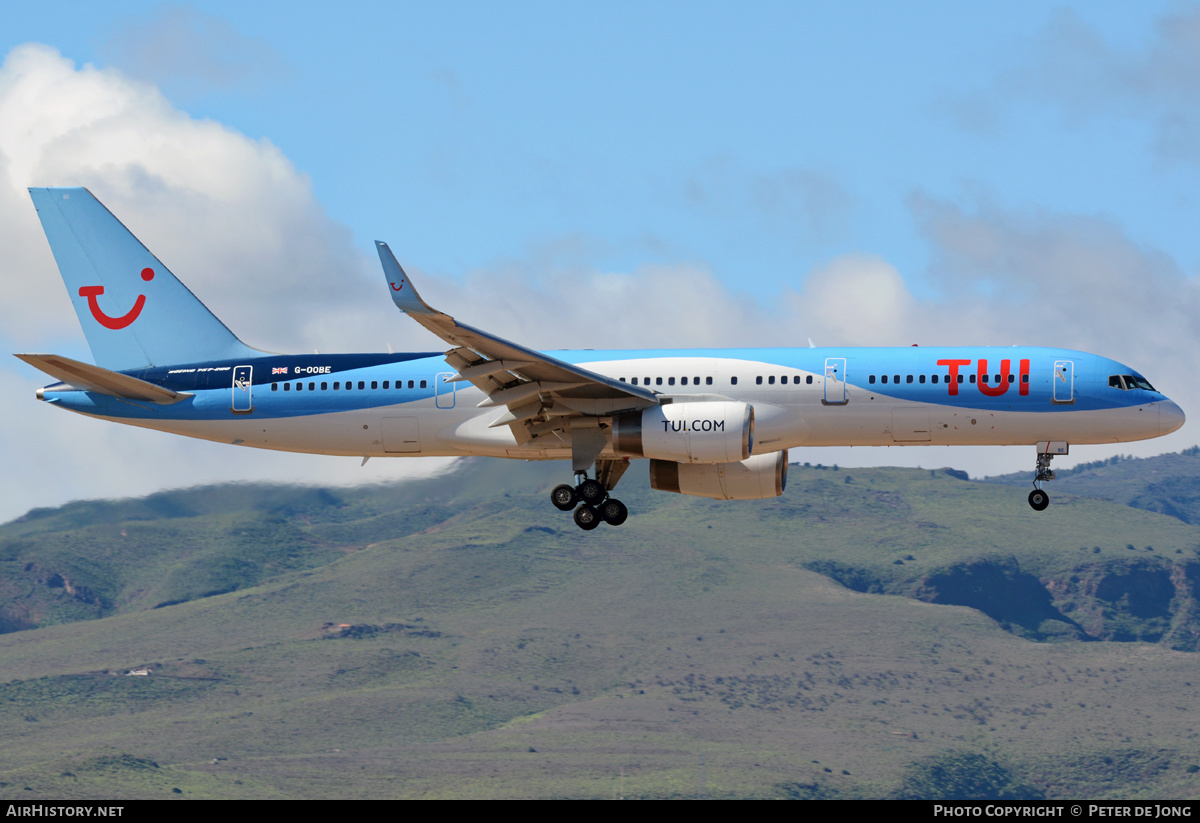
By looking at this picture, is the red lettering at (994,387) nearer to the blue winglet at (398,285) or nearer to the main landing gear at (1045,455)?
the main landing gear at (1045,455)

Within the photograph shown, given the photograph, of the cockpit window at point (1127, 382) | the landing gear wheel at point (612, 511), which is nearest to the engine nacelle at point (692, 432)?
the landing gear wheel at point (612, 511)

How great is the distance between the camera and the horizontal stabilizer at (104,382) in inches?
1871

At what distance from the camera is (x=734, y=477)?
50.2 meters

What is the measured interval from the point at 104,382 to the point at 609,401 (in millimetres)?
16220

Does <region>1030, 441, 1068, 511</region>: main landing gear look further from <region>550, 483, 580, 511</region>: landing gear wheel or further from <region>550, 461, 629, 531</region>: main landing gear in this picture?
<region>550, 483, 580, 511</region>: landing gear wheel

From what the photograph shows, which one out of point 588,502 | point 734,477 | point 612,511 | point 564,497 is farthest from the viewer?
point 734,477

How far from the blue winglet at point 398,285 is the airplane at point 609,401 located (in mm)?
2320

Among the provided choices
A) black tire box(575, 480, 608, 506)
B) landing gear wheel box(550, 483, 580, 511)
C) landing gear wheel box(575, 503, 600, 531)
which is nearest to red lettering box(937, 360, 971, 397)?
black tire box(575, 480, 608, 506)

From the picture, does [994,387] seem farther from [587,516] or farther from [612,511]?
[587,516]

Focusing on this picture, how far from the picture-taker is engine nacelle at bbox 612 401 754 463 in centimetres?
4509

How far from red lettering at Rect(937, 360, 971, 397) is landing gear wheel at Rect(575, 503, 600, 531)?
11.3 metres

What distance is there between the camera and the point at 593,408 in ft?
153

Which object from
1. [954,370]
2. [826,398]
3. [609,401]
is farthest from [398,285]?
[954,370]

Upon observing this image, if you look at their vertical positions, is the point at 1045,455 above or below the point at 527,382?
below
